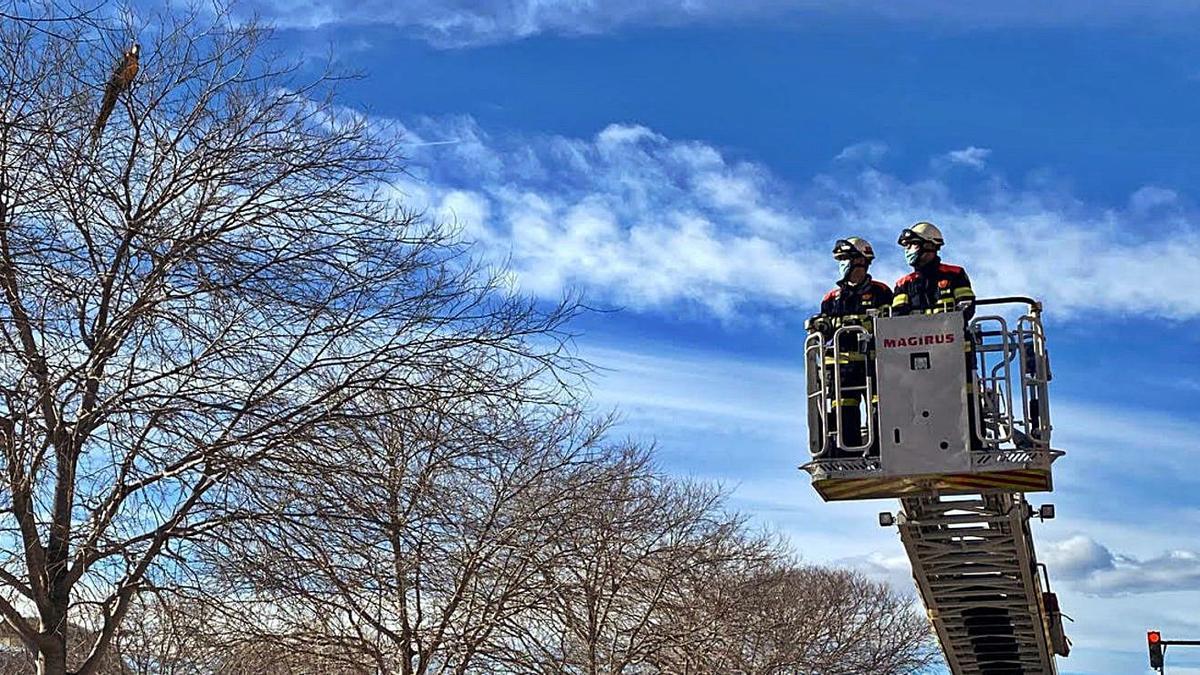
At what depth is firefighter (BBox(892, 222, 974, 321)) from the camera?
34.8 feet

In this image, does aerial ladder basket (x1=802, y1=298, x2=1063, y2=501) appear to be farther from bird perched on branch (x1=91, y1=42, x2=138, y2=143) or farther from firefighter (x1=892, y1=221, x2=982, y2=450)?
bird perched on branch (x1=91, y1=42, x2=138, y2=143)

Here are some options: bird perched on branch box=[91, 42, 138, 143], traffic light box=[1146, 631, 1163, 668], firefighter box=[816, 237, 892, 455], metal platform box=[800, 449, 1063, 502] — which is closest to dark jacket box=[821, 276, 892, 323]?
firefighter box=[816, 237, 892, 455]

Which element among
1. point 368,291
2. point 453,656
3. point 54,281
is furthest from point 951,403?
point 453,656

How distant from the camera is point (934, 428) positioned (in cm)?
1012

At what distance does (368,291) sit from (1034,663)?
26.1 feet

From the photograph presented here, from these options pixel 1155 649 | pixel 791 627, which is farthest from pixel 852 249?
pixel 791 627

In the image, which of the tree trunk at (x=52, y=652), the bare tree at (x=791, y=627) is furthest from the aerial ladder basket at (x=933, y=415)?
the bare tree at (x=791, y=627)

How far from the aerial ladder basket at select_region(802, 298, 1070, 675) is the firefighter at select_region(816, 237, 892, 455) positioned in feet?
0.04

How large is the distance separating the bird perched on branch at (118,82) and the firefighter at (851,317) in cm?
544

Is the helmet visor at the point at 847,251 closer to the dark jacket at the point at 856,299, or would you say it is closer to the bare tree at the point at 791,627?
the dark jacket at the point at 856,299

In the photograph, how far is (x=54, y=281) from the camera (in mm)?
8211

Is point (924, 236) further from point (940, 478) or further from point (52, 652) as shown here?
point (52, 652)

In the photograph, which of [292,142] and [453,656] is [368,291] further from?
[453,656]

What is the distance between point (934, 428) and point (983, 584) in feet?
8.51
